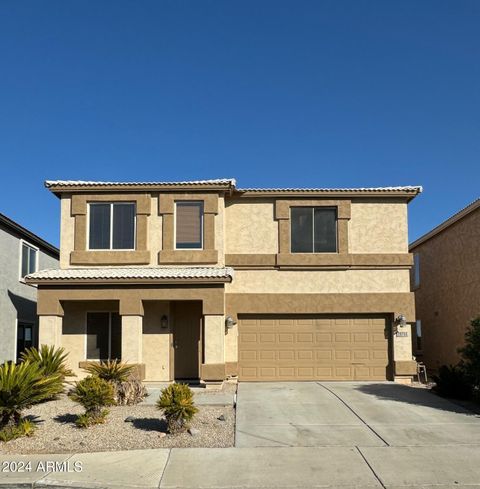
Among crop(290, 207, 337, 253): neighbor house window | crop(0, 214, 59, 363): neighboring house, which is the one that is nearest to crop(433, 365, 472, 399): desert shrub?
crop(290, 207, 337, 253): neighbor house window

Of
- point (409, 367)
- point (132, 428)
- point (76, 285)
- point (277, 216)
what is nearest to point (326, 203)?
point (277, 216)

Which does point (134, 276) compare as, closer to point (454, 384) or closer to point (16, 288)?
point (16, 288)

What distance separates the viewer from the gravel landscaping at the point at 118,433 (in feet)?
Result: 33.5

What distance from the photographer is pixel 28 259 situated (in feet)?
70.0

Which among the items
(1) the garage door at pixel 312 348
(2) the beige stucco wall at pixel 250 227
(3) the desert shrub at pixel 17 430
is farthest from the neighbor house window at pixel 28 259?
(3) the desert shrub at pixel 17 430

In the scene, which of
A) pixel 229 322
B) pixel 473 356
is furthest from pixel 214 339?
pixel 473 356

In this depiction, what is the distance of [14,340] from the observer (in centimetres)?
1972

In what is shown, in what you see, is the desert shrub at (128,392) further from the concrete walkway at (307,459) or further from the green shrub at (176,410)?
the green shrub at (176,410)

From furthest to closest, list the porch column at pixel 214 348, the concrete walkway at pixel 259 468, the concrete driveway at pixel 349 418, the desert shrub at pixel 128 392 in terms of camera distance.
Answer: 1. the porch column at pixel 214 348
2. the desert shrub at pixel 128 392
3. the concrete driveway at pixel 349 418
4. the concrete walkway at pixel 259 468

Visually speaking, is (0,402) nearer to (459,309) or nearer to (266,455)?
(266,455)

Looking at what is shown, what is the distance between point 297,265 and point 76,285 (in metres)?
6.80

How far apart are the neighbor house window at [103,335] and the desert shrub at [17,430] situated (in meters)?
6.93

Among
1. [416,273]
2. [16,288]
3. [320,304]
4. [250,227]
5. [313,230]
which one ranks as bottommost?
[320,304]

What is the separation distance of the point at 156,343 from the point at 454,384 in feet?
28.5
